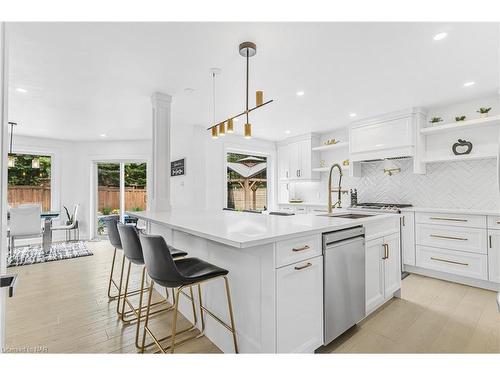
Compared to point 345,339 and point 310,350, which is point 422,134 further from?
point 310,350

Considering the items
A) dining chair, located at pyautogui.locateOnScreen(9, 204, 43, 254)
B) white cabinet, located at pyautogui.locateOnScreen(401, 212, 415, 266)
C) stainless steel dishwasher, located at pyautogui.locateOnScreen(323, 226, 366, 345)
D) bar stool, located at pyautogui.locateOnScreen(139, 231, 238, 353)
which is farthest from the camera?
dining chair, located at pyautogui.locateOnScreen(9, 204, 43, 254)

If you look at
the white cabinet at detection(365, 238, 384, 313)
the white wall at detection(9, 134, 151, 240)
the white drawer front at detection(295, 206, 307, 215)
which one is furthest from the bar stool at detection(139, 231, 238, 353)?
the white wall at detection(9, 134, 151, 240)

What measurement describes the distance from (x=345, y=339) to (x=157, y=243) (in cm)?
160

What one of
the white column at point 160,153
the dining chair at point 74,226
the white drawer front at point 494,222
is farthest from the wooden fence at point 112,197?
the white drawer front at point 494,222

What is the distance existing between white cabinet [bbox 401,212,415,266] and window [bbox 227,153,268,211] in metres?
3.25

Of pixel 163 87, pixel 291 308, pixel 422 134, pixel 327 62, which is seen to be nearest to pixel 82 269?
pixel 163 87

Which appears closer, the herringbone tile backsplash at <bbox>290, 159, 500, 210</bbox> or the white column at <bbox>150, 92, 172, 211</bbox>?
the white column at <bbox>150, 92, 172, 211</bbox>

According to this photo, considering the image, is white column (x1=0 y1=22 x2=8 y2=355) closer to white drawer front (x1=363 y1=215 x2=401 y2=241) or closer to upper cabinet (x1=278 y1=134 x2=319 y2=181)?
white drawer front (x1=363 y1=215 x2=401 y2=241)

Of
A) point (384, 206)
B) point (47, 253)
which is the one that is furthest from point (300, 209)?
point (47, 253)

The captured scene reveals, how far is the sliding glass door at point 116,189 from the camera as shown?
651 cm

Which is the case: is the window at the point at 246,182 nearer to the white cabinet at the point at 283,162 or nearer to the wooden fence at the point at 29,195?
the white cabinet at the point at 283,162

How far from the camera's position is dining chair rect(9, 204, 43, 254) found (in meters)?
4.18

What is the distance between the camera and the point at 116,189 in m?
6.54

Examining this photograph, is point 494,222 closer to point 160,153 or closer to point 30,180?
point 160,153
